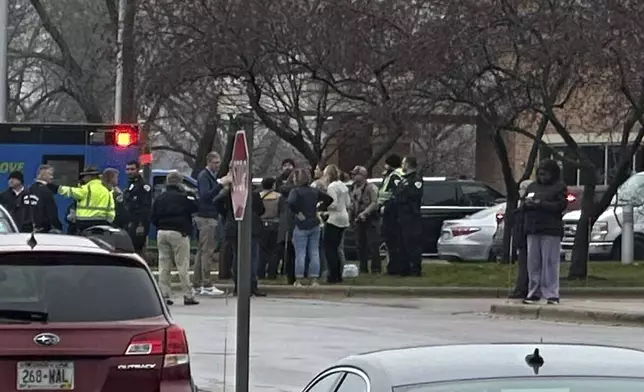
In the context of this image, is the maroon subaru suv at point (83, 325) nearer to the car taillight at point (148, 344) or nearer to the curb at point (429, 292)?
the car taillight at point (148, 344)

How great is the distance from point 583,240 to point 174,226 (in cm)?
663

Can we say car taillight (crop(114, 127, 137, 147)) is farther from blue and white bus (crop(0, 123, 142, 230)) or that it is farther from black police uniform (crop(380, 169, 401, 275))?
black police uniform (crop(380, 169, 401, 275))

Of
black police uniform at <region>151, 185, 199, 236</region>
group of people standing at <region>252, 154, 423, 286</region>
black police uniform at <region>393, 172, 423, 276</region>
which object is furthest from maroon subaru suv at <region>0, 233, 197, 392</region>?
black police uniform at <region>393, 172, 423, 276</region>

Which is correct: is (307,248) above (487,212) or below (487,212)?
below

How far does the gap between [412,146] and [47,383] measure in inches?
1415

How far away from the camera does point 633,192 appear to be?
2820cm

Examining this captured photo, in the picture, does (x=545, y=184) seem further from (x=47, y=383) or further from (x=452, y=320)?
(x=47, y=383)

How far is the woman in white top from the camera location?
74.3 feet

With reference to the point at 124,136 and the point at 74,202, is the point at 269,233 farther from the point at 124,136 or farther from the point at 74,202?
the point at 124,136

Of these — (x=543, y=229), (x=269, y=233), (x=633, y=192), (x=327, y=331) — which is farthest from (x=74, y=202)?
(x=633, y=192)

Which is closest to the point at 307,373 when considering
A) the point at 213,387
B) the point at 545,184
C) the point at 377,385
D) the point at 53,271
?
the point at 213,387

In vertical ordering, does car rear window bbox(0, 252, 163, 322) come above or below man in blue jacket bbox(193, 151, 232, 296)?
below

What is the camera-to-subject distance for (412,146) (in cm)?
4419

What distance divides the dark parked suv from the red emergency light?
6.19m
